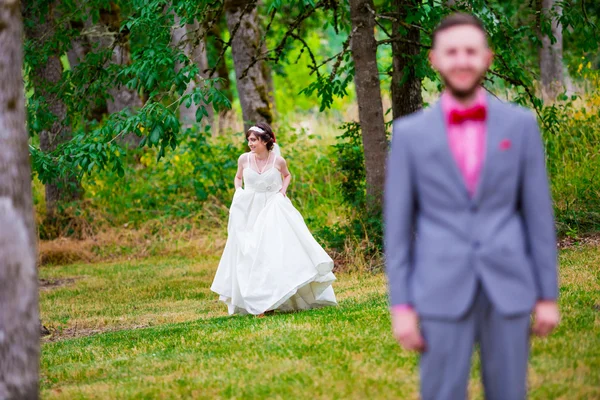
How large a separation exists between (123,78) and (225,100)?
6.40 ft

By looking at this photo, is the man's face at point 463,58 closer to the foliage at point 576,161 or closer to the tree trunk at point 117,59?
the foliage at point 576,161

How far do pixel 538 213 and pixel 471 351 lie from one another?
1.90ft

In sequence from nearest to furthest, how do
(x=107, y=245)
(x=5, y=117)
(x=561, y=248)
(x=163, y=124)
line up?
(x=5, y=117), (x=163, y=124), (x=561, y=248), (x=107, y=245)

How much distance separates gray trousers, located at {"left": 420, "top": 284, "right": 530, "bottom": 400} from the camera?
3.29 meters

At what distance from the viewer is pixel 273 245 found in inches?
361

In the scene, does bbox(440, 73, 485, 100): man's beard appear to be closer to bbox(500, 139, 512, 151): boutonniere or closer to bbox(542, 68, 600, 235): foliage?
bbox(500, 139, 512, 151): boutonniere

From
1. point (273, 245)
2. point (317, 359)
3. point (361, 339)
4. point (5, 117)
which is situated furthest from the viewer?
point (273, 245)

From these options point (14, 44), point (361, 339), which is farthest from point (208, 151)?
point (14, 44)

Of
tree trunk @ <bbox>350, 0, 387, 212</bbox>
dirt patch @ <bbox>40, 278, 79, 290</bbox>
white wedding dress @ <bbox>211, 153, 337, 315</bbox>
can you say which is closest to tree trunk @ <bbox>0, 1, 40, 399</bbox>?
white wedding dress @ <bbox>211, 153, 337, 315</bbox>

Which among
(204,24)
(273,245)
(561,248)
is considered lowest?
(561,248)

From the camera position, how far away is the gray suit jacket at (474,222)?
3.27 metres

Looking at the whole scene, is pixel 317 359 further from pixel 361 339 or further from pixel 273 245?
pixel 273 245

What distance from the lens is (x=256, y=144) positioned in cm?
965

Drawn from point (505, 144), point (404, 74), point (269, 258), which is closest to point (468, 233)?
point (505, 144)
